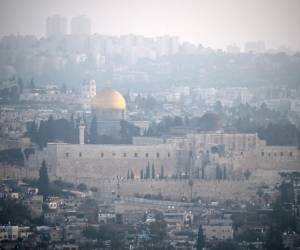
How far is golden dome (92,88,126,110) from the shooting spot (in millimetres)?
53094

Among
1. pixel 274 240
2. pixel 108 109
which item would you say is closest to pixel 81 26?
pixel 108 109

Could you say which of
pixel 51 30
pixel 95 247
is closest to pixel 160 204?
pixel 95 247

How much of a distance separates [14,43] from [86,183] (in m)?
33.3

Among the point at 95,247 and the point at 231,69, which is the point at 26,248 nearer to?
the point at 95,247

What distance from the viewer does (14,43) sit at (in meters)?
77.4

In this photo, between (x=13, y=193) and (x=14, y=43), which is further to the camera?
(x=14, y=43)

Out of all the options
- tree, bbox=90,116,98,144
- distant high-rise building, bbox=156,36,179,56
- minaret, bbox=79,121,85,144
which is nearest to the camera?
minaret, bbox=79,121,85,144

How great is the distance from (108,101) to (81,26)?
3113 centimetres

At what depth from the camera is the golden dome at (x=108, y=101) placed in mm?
53094

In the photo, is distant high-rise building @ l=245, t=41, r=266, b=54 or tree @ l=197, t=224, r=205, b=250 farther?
distant high-rise building @ l=245, t=41, r=266, b=54

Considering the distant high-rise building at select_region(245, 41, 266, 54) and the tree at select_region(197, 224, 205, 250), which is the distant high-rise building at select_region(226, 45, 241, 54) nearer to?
the distant high-rise building at select_region(245, 41, 266, 54)

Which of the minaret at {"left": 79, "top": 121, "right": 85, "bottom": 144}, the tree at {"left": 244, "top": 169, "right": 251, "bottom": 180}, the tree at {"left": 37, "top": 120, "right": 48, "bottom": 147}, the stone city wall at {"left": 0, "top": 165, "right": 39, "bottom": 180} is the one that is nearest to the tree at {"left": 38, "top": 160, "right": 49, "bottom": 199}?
the stone city wall at {"left": 0, "top": 165, "right": 39, "bottom": 180}

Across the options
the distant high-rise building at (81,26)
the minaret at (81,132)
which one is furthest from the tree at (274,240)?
the distant high-rise building at (81,26)

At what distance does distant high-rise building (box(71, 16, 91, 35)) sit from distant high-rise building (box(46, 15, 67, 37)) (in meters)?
0.37
